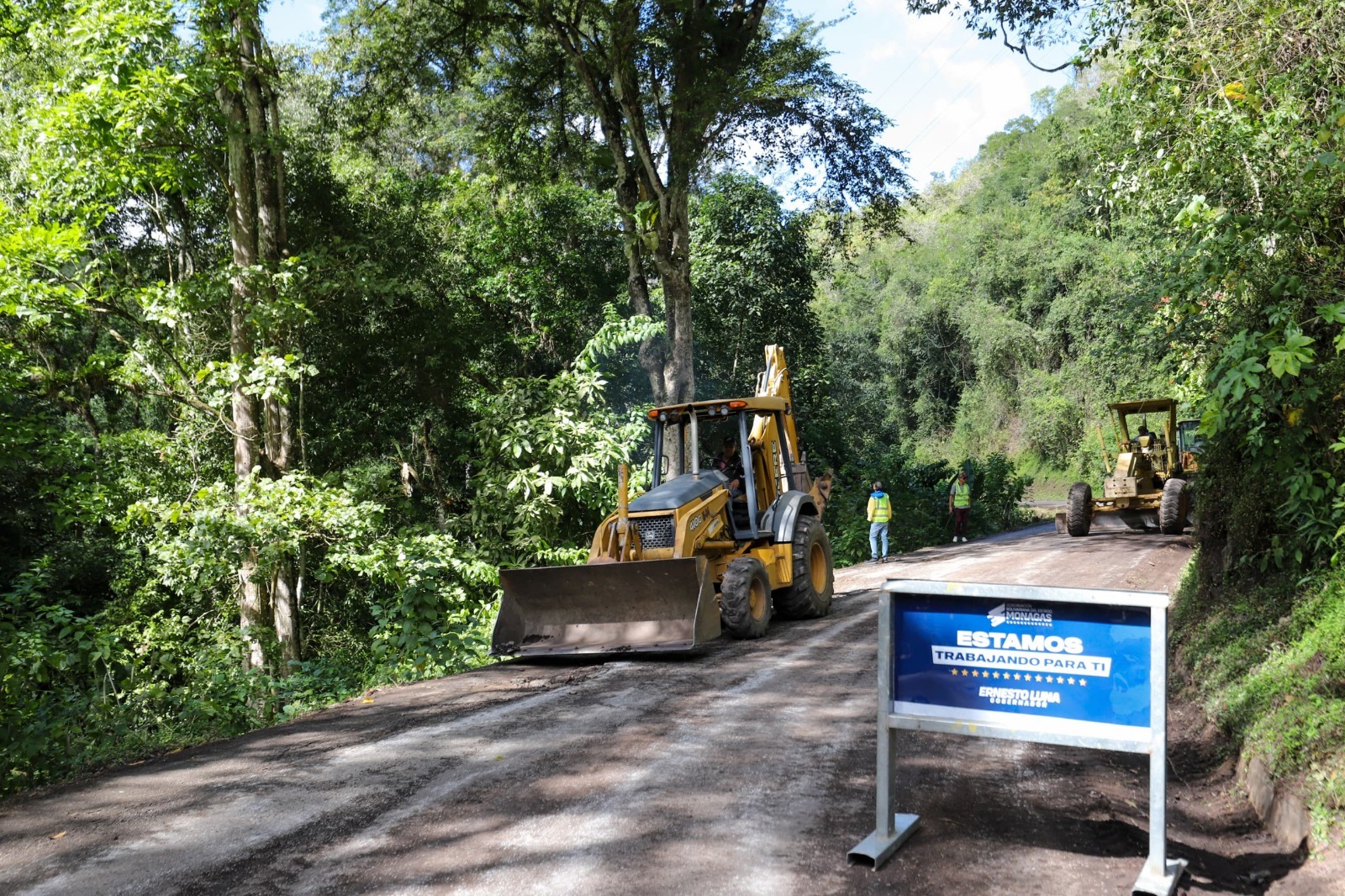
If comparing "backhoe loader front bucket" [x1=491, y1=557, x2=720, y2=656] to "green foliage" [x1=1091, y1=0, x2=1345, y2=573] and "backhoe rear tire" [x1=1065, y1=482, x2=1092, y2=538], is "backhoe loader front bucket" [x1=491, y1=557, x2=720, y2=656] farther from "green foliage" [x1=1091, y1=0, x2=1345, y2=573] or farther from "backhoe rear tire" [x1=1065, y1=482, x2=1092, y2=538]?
"backhoe rear tire" [x1=1065, y1=482, x2=1092, y2=538]

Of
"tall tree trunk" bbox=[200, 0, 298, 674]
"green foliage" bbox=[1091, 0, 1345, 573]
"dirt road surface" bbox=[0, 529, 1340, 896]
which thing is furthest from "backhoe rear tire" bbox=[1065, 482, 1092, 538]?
"tall tree trunk" bbox=[200, 0, 298, 674]

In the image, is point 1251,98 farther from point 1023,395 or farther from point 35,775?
point 1023,395

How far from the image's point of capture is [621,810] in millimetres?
5215

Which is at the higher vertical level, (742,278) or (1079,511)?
(742,278)

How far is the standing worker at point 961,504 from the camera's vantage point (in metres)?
23.5

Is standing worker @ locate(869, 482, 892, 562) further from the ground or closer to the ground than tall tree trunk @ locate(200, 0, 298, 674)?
closer to the ground

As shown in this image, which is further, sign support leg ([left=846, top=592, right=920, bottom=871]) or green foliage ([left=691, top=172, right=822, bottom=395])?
green foliage ([left=691, top=172, right=822, bottom=395])

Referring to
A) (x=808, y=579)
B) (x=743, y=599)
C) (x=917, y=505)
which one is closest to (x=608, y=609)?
(x=743, y=599)

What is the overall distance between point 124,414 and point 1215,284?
22.0 meters

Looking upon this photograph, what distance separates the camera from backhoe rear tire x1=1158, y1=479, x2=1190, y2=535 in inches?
738

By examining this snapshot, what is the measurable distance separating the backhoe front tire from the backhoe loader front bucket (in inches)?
12.8

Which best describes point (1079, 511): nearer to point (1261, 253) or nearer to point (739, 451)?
point (739, 451)

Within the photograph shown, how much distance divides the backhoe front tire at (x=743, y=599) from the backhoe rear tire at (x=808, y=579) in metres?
0.98

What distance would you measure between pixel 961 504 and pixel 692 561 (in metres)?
15.3
